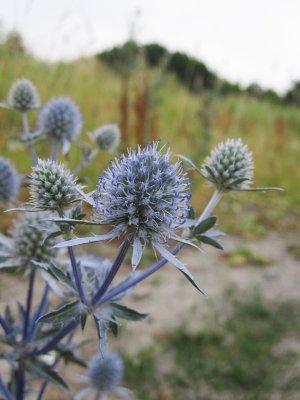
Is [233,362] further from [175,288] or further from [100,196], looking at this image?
[100,196]

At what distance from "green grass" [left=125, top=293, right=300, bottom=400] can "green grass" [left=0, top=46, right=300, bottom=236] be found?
1737 mm

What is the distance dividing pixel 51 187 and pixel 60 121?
774 millimetres

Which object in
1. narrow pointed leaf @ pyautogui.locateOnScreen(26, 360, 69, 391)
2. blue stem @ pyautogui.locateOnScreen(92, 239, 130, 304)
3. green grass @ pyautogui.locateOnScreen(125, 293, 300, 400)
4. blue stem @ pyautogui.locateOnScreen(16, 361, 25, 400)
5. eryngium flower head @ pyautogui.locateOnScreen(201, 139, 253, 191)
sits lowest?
green grass @ pyautogui.locateOnScreen(125, 293, 300, 400)

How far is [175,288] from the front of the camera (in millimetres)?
3854

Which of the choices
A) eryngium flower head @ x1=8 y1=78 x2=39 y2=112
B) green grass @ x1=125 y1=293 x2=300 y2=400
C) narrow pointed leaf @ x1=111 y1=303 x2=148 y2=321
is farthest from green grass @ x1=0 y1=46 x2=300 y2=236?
narrow pointed leaf @ x1=111 y1=303 x2=148 y2=321

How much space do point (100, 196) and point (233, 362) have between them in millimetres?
2121

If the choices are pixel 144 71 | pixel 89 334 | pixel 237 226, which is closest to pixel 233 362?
pixel 89 334

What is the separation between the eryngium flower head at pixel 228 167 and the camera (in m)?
1.30

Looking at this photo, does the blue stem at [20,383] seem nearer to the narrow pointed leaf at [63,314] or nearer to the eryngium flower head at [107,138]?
the narrow pointed leaf at [63,314]

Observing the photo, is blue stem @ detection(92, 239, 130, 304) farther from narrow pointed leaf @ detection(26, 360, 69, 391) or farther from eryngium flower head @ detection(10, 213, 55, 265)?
eryngium flower head @ detection(10, 213, 55, 265)

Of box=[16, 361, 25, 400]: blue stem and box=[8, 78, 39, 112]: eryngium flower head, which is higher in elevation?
box=[8, 78, 39, 112]: eryngium flower head

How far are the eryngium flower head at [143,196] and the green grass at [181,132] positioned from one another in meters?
2.30

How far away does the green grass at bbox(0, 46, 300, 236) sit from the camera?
4461mm

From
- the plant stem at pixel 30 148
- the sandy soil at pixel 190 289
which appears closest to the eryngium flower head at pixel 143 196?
the plant stem at pixel 30 148
